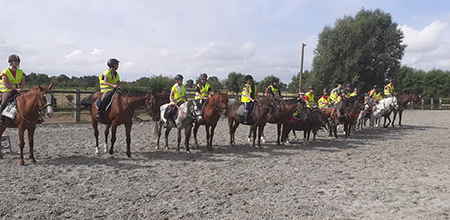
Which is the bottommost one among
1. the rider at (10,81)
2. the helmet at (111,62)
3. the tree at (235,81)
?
the rider at (10,81)

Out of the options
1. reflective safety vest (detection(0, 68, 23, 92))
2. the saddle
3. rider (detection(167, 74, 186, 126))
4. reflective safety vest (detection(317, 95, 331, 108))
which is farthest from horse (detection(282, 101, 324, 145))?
reflective safety vest (detection(0, 68, 23, 92))

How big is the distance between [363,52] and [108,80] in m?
33.0

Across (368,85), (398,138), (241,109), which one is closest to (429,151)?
(398,138)

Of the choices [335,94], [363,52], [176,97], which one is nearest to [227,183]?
[176,97]

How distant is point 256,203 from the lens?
189 inches

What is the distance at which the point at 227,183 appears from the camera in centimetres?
593

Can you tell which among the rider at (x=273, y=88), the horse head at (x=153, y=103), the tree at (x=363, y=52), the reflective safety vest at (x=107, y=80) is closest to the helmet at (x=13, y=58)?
the reflective safety vest at (x=107, y=80)

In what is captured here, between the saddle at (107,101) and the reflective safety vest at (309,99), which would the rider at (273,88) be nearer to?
the reflective safety vest at (309,99)

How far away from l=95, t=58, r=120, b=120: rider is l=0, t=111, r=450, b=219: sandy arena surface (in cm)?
146

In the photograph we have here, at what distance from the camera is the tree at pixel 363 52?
34.2 m

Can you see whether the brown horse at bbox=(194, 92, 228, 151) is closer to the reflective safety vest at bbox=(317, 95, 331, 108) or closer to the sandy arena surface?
the sandy arena surface

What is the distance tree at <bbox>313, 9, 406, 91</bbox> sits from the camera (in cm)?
3422

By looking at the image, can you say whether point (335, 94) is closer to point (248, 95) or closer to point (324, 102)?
point (324, 102)

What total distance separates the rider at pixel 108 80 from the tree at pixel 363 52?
102 ft
